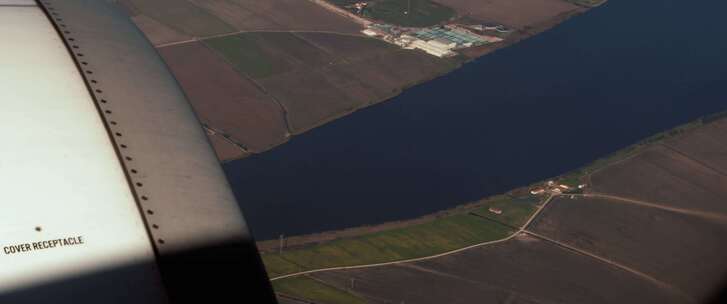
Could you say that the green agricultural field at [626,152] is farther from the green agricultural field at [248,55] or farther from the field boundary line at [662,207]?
the green agricultural field at [248,55]

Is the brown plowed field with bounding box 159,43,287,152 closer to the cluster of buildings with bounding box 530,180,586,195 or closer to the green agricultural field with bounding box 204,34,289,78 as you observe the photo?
the green agricultural field with bounding box 204,34,289,78

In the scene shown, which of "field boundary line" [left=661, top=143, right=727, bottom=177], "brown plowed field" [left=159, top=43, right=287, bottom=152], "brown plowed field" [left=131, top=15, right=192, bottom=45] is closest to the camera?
"field boundary line" [left=661, top=143, right=727, bottom=177]

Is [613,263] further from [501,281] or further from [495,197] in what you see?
[495,197]

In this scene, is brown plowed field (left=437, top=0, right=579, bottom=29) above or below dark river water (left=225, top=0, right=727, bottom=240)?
above

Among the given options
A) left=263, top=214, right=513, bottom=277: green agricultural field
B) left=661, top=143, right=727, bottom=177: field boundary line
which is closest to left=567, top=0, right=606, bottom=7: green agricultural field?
left=661, top=143, right=727, bottom=177: field boundary line

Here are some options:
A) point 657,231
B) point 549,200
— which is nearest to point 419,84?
point 549,200
